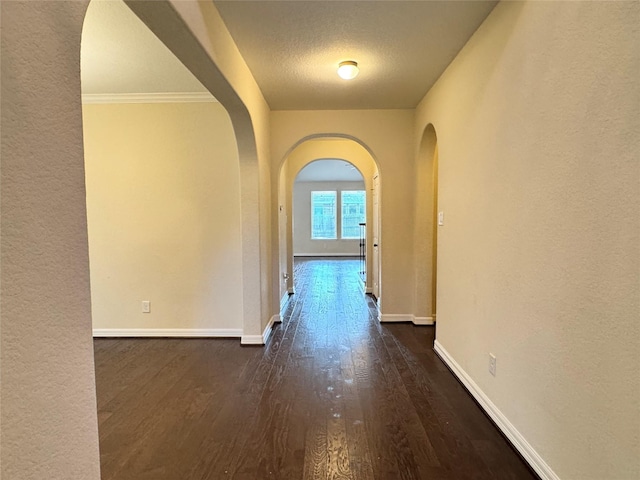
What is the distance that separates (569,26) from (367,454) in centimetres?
221

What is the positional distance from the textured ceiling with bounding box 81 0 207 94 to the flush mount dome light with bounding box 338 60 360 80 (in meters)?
1.32

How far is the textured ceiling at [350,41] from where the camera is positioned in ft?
6.98

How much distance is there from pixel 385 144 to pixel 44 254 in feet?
12.1

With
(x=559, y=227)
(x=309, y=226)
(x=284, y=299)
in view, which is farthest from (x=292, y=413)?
(x=309, y=226)

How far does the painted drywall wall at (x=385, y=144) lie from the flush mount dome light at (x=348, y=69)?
1.16 metres

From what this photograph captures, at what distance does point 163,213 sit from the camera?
361 centimetres

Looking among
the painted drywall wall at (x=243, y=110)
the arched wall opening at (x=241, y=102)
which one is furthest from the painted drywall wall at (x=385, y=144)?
the arched wall opening at (x=241, y=102)

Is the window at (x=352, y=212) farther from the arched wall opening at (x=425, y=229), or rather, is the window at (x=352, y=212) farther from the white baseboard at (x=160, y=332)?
the white baseboard at (x=160, y=332)

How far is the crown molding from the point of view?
3457 millimetres

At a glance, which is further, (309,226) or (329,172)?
(309,226)

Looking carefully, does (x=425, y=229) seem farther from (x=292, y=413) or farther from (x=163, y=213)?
(x=163, y=213)

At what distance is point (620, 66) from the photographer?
3.95ft

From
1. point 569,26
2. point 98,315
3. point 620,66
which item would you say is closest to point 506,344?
point 620,66

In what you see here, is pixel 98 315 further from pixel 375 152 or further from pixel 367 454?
pixel 375 152
